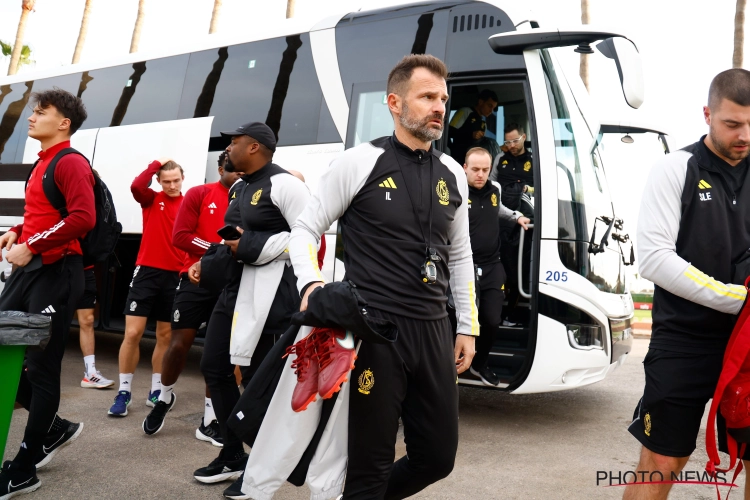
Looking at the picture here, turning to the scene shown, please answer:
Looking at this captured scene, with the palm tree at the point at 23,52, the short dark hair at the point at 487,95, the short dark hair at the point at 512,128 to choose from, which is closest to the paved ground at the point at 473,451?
the short dark hair at the point at 512,128

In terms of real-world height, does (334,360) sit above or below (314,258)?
below

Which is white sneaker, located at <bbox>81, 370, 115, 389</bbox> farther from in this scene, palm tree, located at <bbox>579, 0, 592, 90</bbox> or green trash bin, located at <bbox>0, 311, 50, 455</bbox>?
palm tree, located at <bbox>579, 0, 592, 90</bbox>

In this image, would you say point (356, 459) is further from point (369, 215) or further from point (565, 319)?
point (565, 319)

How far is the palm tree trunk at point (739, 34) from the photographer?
15.0 metres

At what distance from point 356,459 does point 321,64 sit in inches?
197

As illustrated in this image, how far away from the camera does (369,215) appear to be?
2760 millimetres

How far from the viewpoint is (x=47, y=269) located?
3941 millimetres

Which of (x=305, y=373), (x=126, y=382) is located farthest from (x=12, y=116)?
(x=305, y=373)

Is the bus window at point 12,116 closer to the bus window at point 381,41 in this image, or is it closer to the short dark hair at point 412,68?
the bus window at point 381,41

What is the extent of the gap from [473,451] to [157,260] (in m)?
3.34

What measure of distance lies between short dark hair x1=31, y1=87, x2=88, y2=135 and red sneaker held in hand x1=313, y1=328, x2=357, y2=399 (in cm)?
247

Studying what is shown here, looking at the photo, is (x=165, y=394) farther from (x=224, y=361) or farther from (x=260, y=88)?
(x=260, y=88)

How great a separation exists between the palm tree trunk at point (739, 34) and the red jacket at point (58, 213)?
1498 centimetres

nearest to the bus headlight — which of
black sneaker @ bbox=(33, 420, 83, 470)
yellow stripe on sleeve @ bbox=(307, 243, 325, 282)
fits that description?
yellow stripe on sleeve @ bbox=(307, 243, 325, 282)
